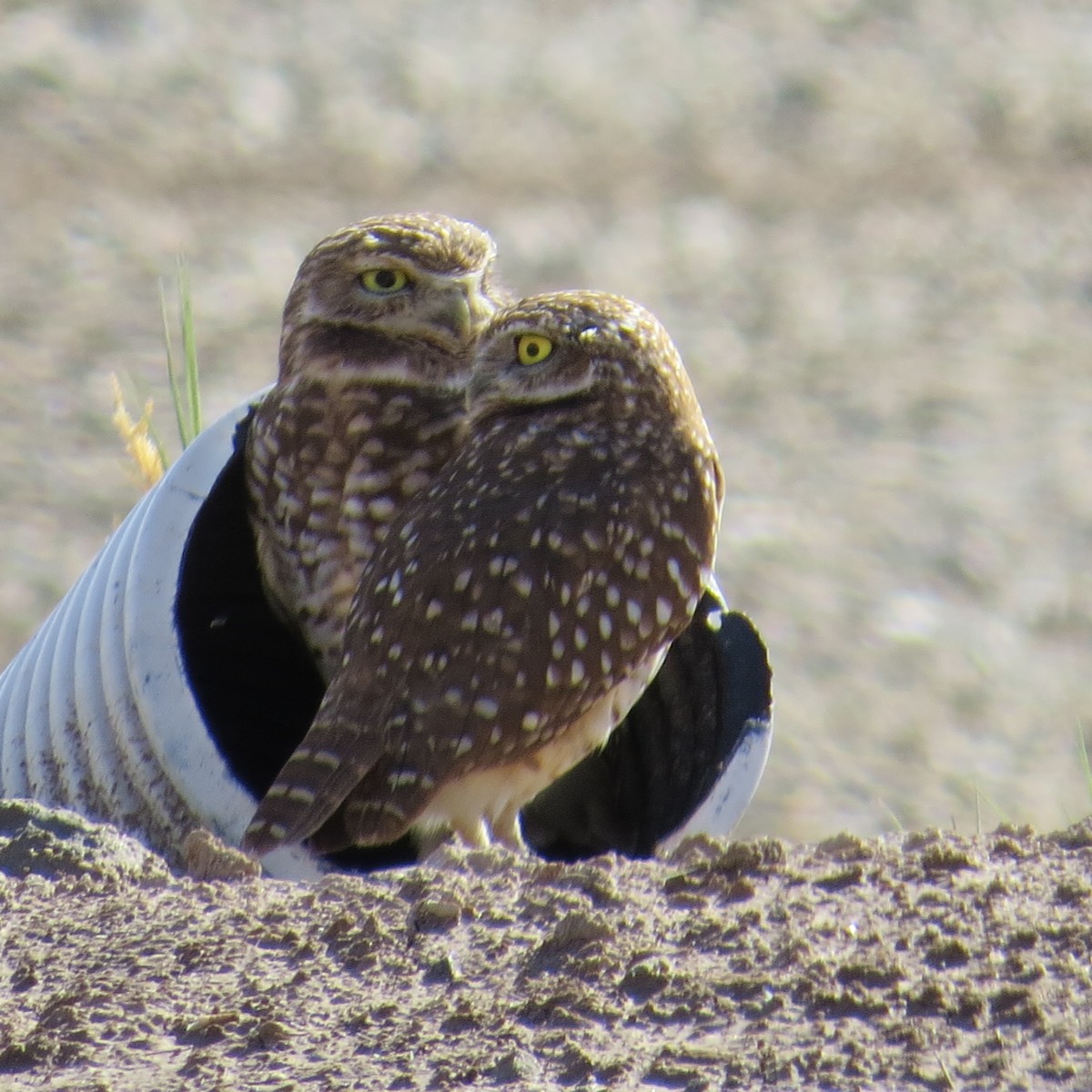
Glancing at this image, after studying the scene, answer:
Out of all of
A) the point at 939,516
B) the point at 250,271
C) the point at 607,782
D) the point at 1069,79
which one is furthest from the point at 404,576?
the point at 1069,79

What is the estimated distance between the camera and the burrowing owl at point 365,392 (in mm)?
3525

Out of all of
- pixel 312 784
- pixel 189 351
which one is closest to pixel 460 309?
pixel 189 351

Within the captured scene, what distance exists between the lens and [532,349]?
3.34m

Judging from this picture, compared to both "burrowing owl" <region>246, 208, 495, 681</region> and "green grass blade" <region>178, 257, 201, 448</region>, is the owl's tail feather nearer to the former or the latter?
"burrowing owl" <region>246, 208, 495, 681</region>

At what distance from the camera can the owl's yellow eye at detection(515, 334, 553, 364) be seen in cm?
333

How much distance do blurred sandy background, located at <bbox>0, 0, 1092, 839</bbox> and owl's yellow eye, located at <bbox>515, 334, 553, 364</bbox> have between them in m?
3.37

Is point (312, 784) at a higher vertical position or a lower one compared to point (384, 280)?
lower

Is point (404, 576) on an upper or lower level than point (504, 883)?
upper

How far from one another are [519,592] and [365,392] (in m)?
0.66

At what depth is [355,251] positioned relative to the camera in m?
3.50

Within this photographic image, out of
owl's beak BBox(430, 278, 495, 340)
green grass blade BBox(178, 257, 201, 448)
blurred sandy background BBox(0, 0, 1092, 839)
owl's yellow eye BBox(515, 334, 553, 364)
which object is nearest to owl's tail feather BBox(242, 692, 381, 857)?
owl's yellow eye BBox(515, 334, 553, 364)

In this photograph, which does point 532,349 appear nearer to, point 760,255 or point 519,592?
point 519,592

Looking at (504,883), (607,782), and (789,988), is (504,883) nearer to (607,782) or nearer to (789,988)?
(789,988)

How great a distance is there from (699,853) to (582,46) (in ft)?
29.9
